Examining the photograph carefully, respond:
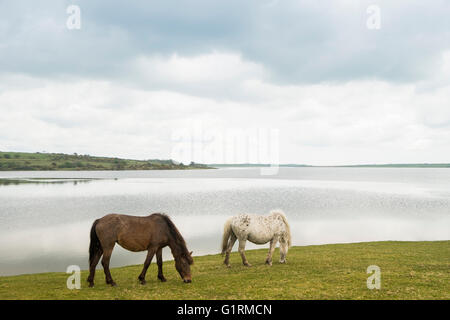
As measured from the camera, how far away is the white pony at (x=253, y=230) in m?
14.2

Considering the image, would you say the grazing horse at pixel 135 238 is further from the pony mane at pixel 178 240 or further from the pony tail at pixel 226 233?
the pony tail at pixel 226 233

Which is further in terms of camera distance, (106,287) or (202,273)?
(202,273)

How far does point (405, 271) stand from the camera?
13.0 metres

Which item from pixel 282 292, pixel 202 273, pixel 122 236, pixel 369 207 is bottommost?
pixel 369 207

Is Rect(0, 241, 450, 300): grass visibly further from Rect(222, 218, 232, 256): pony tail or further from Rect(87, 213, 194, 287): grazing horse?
Rect(222, 218, 232, 256): pony tail

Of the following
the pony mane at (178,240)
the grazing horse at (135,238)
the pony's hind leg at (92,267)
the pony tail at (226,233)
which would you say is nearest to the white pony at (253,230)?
the pony tail at (226,233)

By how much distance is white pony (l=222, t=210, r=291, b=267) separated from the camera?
559 inches

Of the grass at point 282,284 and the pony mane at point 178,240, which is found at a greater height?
the pony mane at point 178,240

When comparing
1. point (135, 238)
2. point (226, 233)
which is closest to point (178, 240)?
point (135, 238)

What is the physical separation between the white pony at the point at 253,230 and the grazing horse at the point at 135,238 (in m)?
3.48
